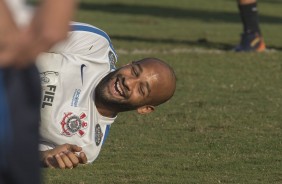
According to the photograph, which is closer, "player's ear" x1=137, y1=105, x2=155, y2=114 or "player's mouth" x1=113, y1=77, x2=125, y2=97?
"player's mouth" x1=113, y1=77, x2=125, y2=97

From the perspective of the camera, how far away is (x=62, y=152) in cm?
564

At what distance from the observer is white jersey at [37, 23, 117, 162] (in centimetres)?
678

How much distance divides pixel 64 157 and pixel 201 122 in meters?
3.98

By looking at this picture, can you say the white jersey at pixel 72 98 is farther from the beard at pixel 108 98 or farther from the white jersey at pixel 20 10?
the white jersey at pixel 20 10

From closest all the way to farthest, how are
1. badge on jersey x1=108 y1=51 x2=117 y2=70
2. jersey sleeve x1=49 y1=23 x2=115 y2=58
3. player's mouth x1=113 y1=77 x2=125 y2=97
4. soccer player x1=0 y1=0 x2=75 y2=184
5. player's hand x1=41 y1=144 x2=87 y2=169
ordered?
soccer player x1=0 y1=0 x2=75 y2=184
player's hand x1=41 y1=144 x2=87 y2=169
player's mouth x1=113 y1=77 x2=125 y2=97
jersey sleeve x1=49 y1=23 x2=115 y2=58
badge on jersey x1=108 y1=51 x2=117 y2=70

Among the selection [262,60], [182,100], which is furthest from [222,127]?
[262,60]

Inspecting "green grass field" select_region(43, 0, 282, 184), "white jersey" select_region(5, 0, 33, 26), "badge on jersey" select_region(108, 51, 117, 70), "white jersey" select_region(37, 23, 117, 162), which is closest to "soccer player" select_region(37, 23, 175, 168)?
"white jersey" select_region(37, 23, 117, 162)

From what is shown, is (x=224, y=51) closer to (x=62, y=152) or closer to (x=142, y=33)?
(x=142, y=33)

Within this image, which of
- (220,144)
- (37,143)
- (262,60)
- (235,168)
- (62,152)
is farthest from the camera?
(262,60)

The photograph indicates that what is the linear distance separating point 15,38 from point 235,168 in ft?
14.9

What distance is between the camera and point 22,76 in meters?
3.20

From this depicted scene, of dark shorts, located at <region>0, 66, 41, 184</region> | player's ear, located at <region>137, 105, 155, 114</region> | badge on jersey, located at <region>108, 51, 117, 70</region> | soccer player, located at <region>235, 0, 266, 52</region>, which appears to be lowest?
soccer player, located at <region>235, 0, 266, 52</region>

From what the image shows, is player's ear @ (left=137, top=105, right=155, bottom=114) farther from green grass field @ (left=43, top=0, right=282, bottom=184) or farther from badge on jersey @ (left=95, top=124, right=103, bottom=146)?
green grass field @ (left=43, top=0, right=282, bottom=184)

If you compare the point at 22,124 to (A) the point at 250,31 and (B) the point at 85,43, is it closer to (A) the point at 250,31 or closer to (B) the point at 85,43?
(B) the point at 85,43
